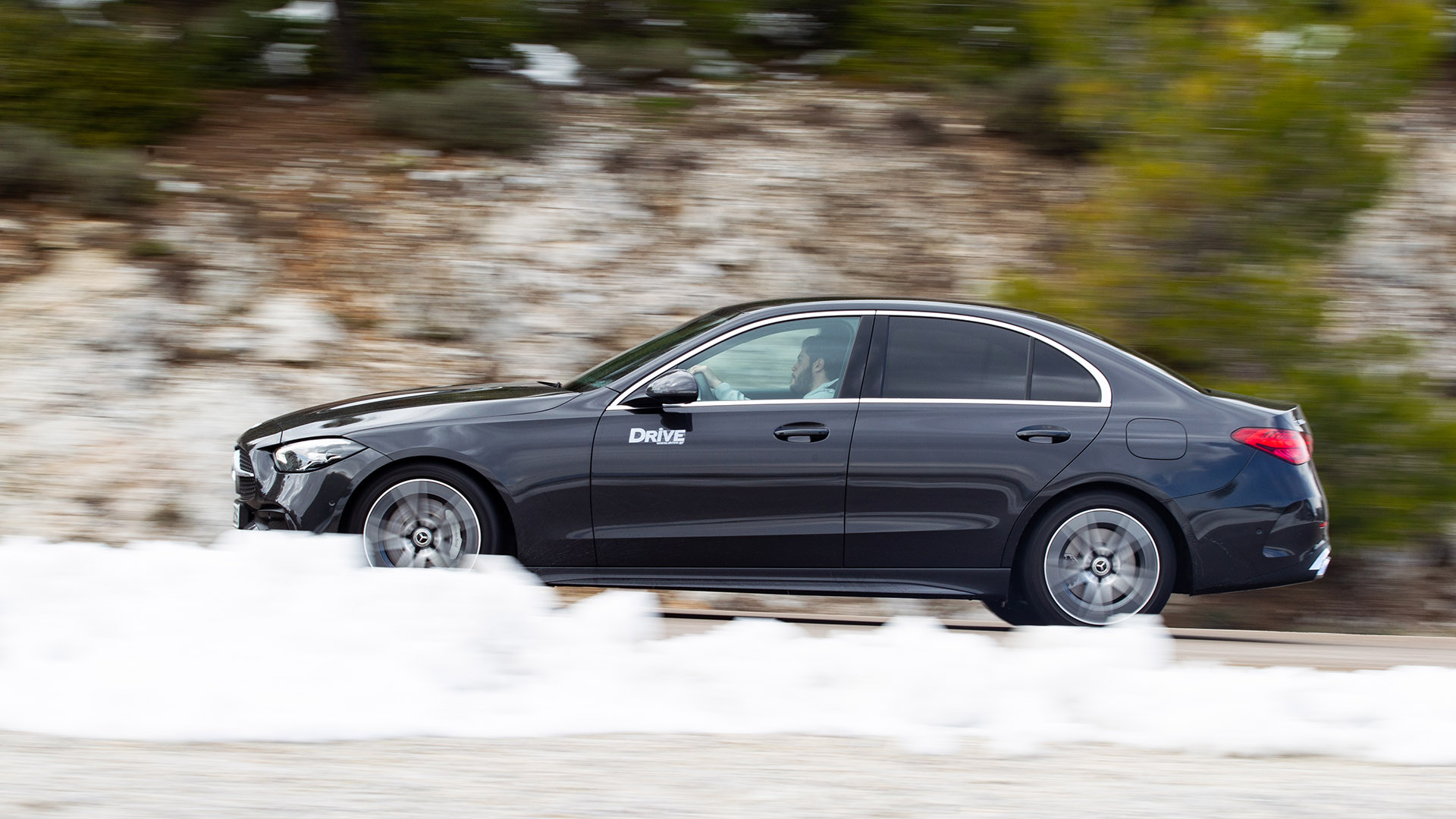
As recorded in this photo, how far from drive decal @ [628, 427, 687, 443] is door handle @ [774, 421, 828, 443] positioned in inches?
16.7

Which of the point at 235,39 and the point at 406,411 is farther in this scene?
the point at 235,39

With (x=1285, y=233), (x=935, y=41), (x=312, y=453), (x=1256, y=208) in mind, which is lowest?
(x=312, y=453)

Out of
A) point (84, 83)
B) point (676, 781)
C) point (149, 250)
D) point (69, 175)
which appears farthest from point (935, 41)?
point (676, 781)

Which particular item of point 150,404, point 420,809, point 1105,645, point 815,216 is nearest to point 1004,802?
point 1105,645

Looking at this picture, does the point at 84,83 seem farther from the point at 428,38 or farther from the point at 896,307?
the point at 896,307

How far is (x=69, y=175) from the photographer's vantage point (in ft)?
36.7

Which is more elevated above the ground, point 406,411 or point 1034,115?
point 1034,115

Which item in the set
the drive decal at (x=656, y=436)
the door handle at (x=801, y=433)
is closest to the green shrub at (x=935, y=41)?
the door handle at (x=801, y=433)

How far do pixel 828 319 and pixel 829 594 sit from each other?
4.17 feet

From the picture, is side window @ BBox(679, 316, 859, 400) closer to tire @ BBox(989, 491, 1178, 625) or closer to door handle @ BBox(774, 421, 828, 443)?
door handle @ BBox(774, 421, 828, 443)

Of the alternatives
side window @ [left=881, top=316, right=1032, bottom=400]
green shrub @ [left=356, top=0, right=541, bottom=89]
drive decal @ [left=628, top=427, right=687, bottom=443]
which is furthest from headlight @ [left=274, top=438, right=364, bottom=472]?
green shrub @ [left=356, top=0, right=541, bottom=89]

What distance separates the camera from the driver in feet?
19.9

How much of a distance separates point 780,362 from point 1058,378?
1.28m

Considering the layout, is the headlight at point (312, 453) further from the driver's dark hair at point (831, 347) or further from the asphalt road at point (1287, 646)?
the driver's dark hair at point (831, 347)
